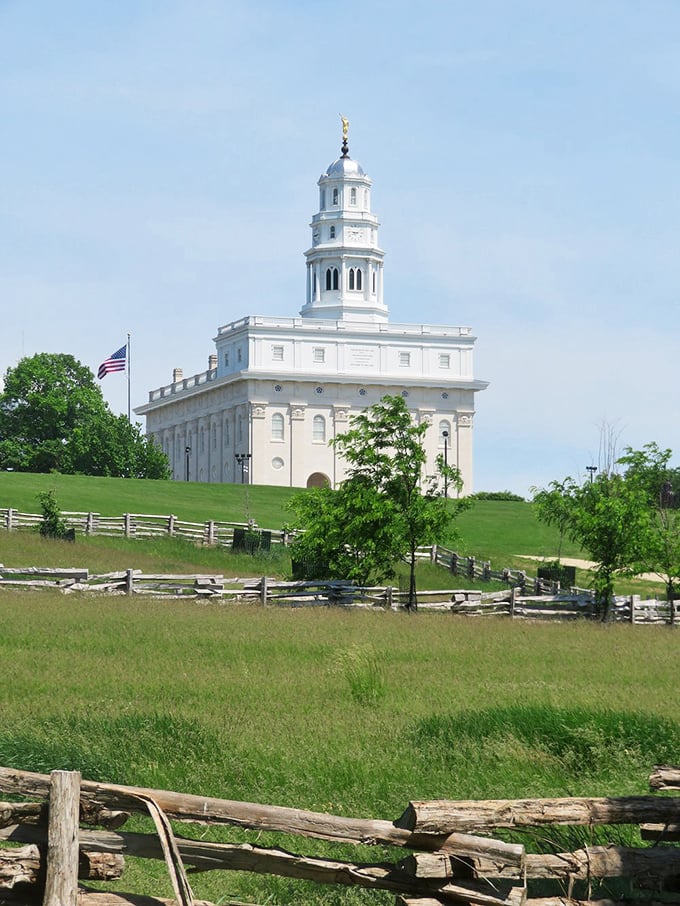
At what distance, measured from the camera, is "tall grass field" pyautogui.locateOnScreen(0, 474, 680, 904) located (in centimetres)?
1003

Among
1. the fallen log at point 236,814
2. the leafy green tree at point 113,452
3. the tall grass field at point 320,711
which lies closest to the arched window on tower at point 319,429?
the leafy green tree at point 113,452

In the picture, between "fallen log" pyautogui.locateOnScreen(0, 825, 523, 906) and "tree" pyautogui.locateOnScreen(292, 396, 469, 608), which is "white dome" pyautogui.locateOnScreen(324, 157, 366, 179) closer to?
"tree" pyautogui.locateOnScreen(292, 396, 469, 608)

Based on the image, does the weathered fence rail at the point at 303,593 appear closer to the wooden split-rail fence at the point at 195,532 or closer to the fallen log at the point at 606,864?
the wooden split-rail fence at the point at 195,532

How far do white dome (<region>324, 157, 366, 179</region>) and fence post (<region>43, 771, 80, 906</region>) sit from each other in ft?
432

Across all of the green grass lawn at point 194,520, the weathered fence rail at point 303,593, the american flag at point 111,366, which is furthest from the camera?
the american flag at point 111,366

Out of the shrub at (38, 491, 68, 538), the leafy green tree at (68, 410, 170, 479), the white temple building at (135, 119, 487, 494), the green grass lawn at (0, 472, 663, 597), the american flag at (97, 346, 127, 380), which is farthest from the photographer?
the white temple building at (135, 119, 487, 494)

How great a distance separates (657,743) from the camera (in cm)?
1207

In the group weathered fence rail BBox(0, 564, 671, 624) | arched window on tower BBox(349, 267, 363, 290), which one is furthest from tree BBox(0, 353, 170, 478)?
weathered fence rail BBox(0, 564, 671, 624)

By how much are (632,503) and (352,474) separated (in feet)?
25.6

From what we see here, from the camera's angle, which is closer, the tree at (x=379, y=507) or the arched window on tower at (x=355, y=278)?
the tree at (x=379, y=507)

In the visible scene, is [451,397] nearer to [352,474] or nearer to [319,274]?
[319,274]

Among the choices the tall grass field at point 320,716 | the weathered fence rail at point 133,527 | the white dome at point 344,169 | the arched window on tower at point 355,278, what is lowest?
the tall grass field at point 320,716

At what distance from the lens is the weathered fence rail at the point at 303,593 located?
33188 millimetres

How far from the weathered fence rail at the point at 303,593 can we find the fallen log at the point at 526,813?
84.0ft
